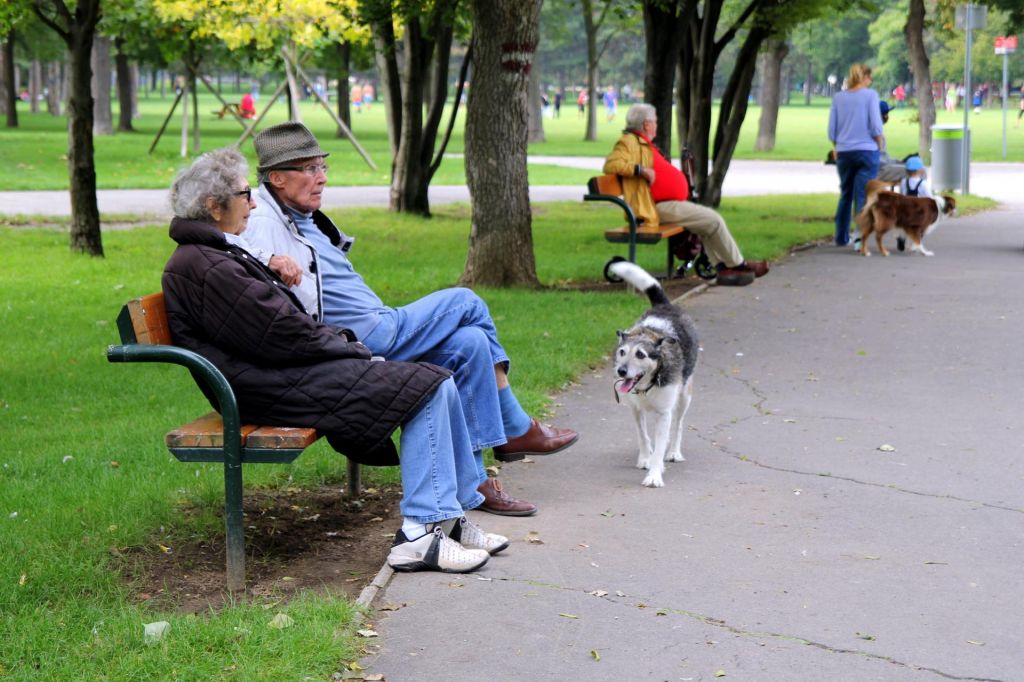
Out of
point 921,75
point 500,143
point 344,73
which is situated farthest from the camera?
point 344,73

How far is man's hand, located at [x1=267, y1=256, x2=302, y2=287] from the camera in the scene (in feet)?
16.3

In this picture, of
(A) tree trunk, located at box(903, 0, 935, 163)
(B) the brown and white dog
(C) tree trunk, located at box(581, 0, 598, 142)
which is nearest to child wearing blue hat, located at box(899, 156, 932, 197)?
(B) the brown and white dog

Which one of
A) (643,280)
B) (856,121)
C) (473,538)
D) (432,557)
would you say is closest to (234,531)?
(432,557)

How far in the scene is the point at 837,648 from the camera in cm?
415

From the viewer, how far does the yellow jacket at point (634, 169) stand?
1147cm

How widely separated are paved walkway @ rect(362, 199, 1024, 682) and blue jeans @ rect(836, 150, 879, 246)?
6139mm

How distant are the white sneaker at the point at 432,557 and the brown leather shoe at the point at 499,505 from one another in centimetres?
73

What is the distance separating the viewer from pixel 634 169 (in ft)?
37.7

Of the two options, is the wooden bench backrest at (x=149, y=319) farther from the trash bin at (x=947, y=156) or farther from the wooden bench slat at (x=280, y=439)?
the trash bin at (x=947, y=156)

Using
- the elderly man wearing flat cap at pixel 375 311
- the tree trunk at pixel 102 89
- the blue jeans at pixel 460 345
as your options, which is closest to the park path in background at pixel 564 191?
the elderly man wearing flat cap at pixel 375 311

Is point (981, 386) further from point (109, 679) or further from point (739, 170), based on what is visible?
point (739, 170)

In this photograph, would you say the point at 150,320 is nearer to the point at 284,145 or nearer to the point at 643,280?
the point at 284,145

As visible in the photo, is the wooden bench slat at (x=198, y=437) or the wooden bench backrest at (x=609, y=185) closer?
the wooden bench slat at (x=198, y=437)

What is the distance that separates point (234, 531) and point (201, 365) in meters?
0.62
